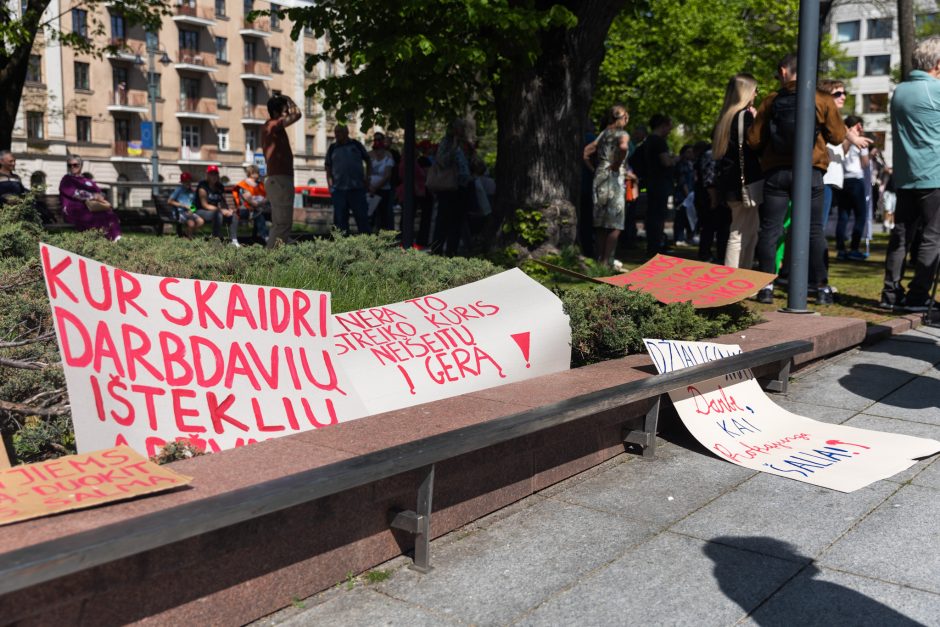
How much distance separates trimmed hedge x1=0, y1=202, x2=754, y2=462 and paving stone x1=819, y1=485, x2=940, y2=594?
183 centimetres

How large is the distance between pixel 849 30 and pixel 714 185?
296 feet

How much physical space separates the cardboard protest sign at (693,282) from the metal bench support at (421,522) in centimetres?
314

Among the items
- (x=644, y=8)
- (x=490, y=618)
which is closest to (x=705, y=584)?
(x=490, y=618)

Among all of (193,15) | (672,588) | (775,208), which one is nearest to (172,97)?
(193,15)

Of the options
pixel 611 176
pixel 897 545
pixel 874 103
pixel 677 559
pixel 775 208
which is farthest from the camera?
pixel 874 103

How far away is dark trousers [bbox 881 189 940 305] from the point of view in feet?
27.0

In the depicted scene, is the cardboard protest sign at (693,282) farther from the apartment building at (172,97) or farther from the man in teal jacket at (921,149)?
the apartment building at (172,97)

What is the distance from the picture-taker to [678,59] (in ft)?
126

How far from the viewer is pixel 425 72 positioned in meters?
10.0

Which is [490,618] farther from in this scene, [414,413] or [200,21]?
[200,21]

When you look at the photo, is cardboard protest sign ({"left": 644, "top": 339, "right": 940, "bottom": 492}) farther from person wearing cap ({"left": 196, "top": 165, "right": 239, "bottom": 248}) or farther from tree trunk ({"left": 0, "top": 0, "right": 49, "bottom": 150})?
tree trunk ({"left": 0, "top": 0, "right": 49, "bottom": 150})

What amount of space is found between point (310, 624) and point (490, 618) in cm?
54

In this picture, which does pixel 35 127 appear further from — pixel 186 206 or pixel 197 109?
pixel 186 206

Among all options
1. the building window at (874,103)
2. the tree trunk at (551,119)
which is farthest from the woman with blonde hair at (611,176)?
the building window at (874,103)
